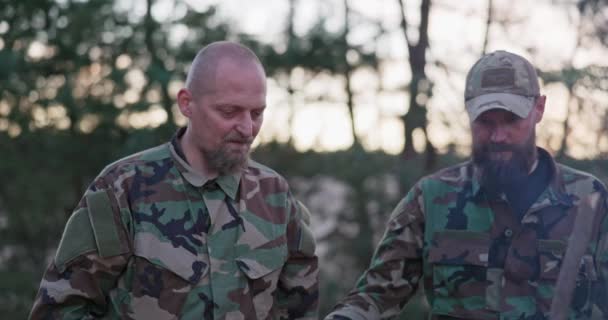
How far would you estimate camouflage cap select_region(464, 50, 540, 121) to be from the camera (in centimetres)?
416

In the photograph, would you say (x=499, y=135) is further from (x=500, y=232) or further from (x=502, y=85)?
(x=500, y=232)

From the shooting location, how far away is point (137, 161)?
13.0ft

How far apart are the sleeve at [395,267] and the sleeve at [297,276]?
261 millimetres

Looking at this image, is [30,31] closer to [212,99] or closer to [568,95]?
[568,95]

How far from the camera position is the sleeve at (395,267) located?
14.3ft

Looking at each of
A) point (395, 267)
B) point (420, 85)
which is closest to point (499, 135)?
point (395, 267)

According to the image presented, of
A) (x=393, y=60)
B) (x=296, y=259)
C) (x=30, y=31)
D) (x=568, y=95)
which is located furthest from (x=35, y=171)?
(x=296, y=259)

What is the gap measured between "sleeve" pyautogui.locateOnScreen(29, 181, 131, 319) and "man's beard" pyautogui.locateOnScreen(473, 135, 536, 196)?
4.82ft

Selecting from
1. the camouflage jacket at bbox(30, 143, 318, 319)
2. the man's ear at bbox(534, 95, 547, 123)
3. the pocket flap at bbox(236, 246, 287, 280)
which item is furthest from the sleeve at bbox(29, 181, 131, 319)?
the man's ear at bbox(534, 95, 547, 123)

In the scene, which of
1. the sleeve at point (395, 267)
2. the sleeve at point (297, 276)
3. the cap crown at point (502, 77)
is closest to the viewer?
the sleeve at point (297, 276)

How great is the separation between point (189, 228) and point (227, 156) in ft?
1.00

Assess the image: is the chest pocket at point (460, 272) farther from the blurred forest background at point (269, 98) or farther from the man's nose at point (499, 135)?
the blurred forest background at point (269, 98)

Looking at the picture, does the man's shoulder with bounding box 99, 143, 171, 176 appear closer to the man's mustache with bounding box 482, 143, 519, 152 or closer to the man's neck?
the man's neck

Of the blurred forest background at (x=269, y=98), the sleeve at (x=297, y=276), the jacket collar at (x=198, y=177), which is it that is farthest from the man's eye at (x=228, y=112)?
the blurred forest background at (x=269, y=98)
